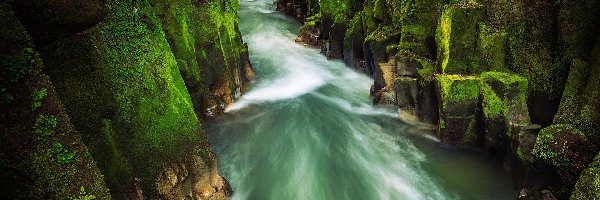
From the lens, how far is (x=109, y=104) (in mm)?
5445

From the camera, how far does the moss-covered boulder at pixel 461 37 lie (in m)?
8.89

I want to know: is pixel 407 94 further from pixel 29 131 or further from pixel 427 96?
pixel 29 131

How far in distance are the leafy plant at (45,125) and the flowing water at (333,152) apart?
4623mm

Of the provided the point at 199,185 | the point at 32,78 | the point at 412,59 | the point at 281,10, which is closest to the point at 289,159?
the point at 199,185

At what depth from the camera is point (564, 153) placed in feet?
20.7

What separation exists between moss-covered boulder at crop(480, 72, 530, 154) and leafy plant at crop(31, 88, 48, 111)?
791 centimetres

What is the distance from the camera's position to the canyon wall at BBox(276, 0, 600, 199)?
661 cm

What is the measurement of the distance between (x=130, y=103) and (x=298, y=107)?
755 centimetres

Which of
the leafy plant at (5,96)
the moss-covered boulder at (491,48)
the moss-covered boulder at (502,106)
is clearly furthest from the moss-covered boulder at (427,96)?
the leafy plant at (5,96)

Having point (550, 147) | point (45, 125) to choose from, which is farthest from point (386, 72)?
point (45, 125)

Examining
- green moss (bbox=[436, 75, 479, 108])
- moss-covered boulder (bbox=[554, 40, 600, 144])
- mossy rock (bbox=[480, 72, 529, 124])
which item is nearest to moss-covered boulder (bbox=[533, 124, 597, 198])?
moss-covered boulder (bbox=[554, 40, 600, 144])

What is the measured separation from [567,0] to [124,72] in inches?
320

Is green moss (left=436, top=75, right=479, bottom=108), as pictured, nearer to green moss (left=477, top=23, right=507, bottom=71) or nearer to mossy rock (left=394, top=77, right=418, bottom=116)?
green moss (left=477, top=23, right=507, bottom=71)

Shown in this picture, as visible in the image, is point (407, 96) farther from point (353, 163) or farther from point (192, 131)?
point (192, 131)
